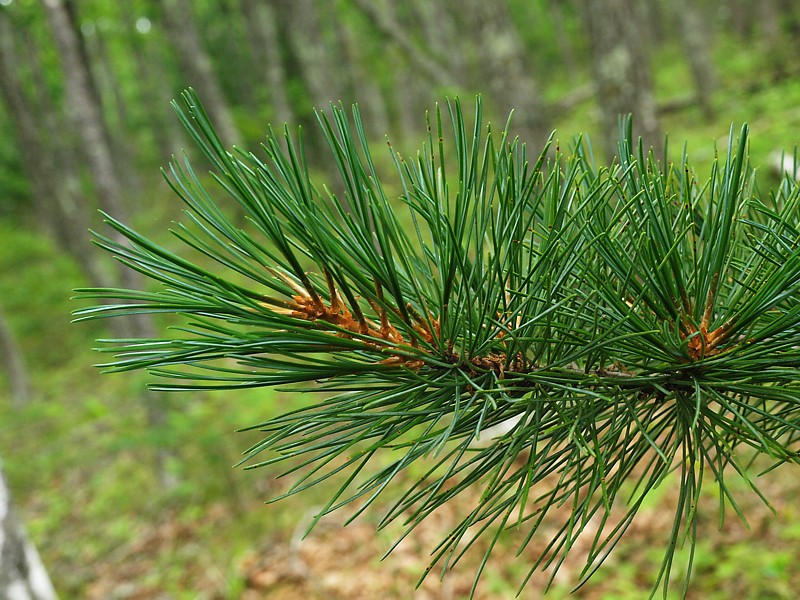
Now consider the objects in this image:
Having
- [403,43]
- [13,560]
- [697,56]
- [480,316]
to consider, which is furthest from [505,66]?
[697,56]

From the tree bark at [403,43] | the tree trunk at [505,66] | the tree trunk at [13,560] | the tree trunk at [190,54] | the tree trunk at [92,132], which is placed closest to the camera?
the tree trunk at [13,560]

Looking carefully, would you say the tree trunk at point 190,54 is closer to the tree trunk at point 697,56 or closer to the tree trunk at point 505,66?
the tree trunk at point 505,66

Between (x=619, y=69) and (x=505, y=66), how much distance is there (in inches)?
57.8

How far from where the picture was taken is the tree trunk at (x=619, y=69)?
4.97 metres

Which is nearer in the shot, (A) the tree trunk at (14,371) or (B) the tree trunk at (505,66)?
(B) the tree trunk at (505,66)

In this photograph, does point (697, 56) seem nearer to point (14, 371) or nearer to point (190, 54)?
point (190, 54)

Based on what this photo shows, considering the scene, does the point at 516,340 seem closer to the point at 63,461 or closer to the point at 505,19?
the point at 505,19

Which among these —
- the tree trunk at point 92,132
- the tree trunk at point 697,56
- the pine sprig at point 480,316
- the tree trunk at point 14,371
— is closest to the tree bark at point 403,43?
the tree trunk at point 92,132

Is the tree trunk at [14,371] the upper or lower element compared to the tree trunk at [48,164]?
lower

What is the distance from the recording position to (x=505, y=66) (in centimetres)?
621

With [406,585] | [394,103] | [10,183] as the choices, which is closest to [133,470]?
[406,585]

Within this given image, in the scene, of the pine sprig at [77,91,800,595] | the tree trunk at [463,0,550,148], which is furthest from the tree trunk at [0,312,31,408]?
the pine sprig at [77,91,800,595]

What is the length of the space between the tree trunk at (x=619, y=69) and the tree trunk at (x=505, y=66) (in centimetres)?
101

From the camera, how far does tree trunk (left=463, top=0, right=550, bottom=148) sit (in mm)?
6156
